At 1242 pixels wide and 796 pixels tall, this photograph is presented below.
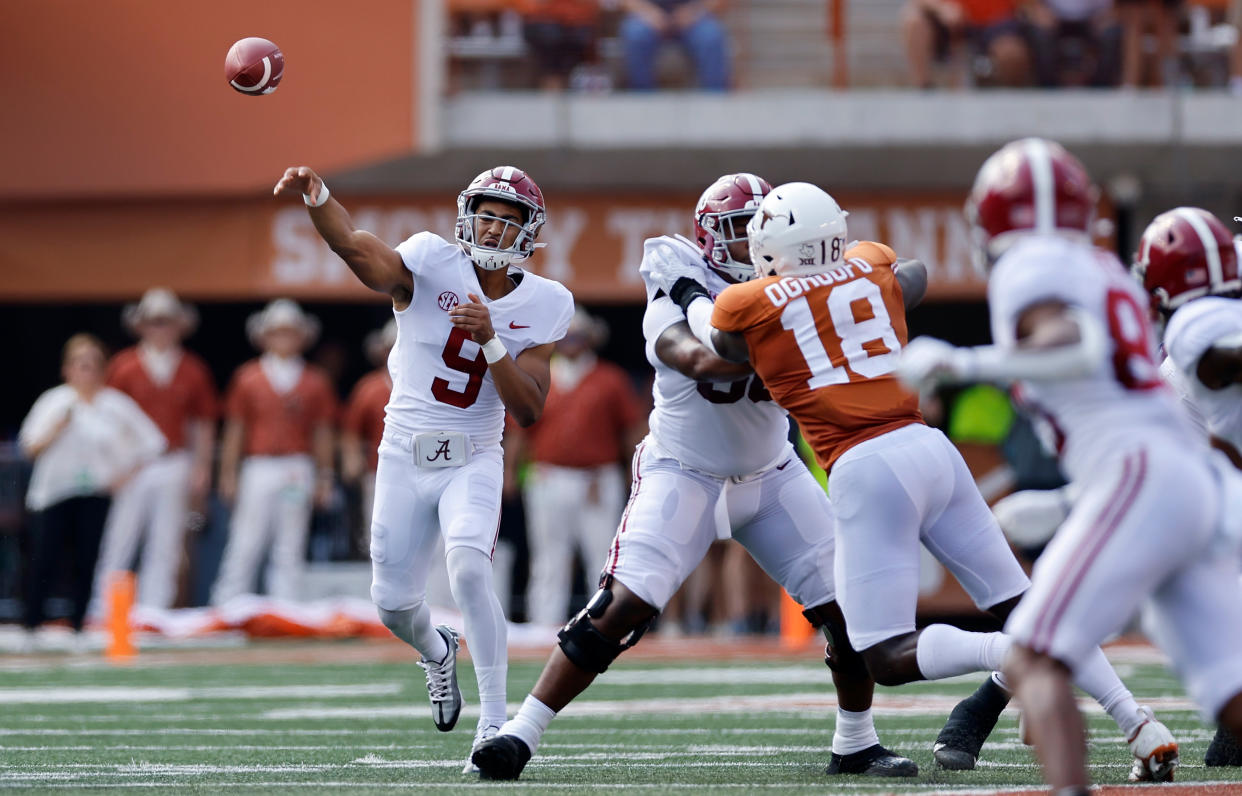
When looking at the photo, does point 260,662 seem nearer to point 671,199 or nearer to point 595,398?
point 595,398

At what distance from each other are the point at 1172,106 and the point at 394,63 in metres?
6.21

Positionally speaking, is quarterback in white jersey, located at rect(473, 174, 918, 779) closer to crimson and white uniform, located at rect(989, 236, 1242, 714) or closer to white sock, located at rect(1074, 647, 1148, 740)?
white sock, located at rect(1074, 647, 1148, 740)

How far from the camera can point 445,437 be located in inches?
239

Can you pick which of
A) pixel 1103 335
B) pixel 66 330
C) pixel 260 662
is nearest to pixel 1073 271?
pixel 1103 335

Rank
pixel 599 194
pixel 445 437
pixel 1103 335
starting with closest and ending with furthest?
pixel 1103 335 → pixel 445 437 → pixel 599 194

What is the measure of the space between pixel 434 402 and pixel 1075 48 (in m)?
9.70

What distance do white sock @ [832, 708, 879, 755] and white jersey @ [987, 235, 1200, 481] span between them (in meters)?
1.85

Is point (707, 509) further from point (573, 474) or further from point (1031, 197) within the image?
point (573, 474)

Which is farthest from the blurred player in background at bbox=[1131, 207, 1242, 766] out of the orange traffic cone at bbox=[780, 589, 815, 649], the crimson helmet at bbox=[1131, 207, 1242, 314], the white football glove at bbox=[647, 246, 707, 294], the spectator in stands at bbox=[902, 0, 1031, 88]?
the spectator in stands at bbox=[902, 0, 1031, 88]

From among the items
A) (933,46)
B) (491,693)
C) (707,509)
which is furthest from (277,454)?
(707,509)

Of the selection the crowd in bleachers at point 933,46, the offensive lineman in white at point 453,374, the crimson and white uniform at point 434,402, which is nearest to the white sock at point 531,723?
the offensive lineman in white at point 453,374

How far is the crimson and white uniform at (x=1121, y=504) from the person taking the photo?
3703 millimetres

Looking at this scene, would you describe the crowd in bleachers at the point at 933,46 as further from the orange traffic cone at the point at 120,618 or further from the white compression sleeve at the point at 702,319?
the white compression sleeve at the point at 702,319

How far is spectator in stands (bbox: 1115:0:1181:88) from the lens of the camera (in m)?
14.4
